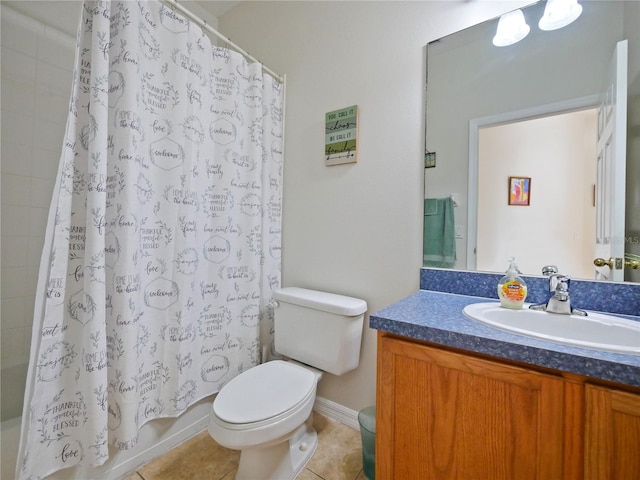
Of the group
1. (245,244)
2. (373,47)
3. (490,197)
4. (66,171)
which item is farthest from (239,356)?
(373,47)

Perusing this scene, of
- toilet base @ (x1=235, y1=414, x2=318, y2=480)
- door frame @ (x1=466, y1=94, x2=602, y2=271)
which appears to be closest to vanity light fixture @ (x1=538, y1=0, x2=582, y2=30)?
door frame @ (x1=466, y1=94, x2=602, y2=271)

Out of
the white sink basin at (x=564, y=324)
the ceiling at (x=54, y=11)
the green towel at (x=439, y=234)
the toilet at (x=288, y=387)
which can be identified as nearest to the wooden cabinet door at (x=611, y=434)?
the white sink basin at (x=564, y=324)

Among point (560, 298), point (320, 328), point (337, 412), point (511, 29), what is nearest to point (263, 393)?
point (320, 328)

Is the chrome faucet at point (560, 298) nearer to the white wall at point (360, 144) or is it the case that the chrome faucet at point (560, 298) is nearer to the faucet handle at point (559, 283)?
the faucet handle at point (559, 283)

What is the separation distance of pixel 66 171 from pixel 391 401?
1.29 m

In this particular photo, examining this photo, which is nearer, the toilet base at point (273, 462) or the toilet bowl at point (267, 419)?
the toilet bowl at point (267, 419)

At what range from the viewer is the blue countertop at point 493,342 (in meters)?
0.55

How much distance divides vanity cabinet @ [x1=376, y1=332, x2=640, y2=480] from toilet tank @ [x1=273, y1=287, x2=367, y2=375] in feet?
1.54

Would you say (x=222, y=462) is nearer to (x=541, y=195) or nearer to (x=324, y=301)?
(x=324, y=301)

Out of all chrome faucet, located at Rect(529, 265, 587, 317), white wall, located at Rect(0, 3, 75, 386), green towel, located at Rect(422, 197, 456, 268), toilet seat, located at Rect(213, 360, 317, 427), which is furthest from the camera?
white wall, located at Rect(0, 3, 75, 386)

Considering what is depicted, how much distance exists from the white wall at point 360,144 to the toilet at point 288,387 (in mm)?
188

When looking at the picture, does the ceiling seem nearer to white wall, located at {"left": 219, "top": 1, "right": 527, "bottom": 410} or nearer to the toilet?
white wall, located at {"left": 219, "top": 1, "right": 527, "bottom": 410}

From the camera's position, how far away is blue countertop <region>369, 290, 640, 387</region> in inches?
21.6

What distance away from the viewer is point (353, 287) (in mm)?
1461
